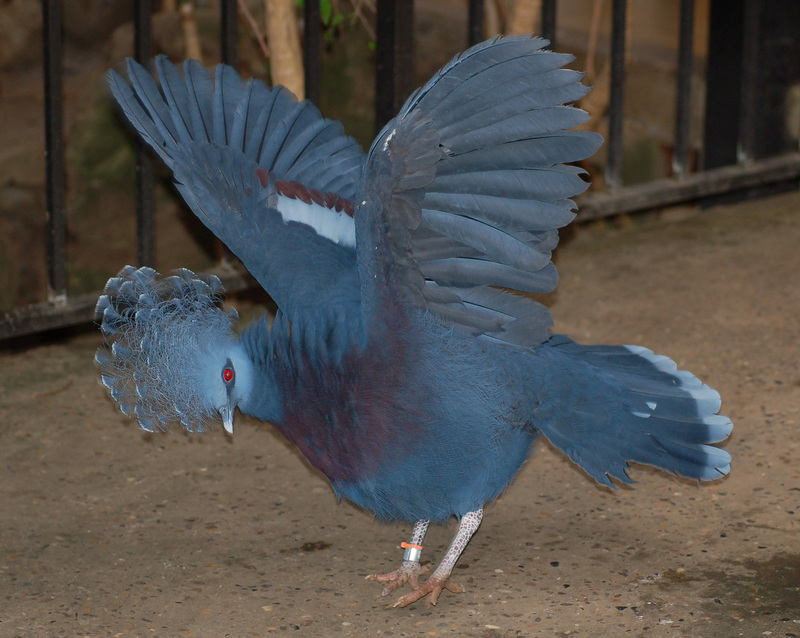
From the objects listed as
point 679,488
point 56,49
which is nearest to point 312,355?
point 679,488

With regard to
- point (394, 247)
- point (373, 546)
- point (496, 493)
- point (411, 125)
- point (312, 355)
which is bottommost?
point (373, 546)

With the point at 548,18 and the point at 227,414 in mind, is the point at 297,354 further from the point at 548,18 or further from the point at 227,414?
the point at 548,18

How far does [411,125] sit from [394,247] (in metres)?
0.27

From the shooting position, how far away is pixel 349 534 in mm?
3064

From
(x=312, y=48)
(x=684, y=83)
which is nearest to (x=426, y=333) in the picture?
(x=312, y=48)

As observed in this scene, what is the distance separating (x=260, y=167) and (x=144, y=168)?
999mm

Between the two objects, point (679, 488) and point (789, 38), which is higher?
point (789, 38)

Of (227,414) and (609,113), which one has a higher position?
(609,113)

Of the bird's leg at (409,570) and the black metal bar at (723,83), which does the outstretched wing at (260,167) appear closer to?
the bird's leg at (409,570)

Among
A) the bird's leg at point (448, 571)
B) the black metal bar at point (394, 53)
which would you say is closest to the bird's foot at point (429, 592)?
the bird's leg at point (448, 571)

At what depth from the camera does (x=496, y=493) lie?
277cm

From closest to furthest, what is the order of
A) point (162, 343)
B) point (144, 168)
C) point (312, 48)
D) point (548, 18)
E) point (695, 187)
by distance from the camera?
point (162, 343)
point (144, 168)
point (312, 48)
point (548, 18)
point (695, 187)

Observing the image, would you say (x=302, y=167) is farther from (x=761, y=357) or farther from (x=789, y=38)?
(x=789, y=38)

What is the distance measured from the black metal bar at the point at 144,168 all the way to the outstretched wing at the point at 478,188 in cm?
166
